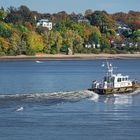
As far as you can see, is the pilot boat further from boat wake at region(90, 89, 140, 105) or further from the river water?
the river water

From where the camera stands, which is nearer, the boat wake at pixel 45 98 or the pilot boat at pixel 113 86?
the boat wake at pixel 45 98

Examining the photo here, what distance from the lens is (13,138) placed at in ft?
167

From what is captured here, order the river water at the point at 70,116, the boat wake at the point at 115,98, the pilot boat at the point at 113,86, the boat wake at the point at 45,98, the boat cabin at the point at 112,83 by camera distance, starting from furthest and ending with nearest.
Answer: the boat cabin at the point at 112,83 < the pilot boat at the point at 113,86 < the boat wake at the point at 115,98 < the boat wake at the point at 45,98 < the river water at the point at 70,116

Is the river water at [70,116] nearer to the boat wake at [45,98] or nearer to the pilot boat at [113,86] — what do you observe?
the boat wake at [45,98]

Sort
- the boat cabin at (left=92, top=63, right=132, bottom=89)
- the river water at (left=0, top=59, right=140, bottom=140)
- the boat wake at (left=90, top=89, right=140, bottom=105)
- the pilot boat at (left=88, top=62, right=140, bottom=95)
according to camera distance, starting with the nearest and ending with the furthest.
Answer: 1. the river water at (left=0, top=59, right=140, bottom=140)
2. the boat wake at (left=90, top=89, right=140, bottom=105)
3. the pilot boat at (left=88, top=62, right=140, bottom=95)
4. the boat cabin at (left=92, top=63, right=132, bottom=89)

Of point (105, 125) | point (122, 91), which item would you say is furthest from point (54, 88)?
point (105, 125)

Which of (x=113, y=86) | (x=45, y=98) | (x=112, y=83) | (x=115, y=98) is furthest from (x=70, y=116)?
(x=112, y=83)

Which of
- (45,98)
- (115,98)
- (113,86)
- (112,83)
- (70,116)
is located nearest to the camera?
(70,116)

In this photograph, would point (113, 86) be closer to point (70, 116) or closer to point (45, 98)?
point (45, 98)

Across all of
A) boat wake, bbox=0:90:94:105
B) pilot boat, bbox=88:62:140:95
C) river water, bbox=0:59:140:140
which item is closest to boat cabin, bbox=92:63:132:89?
pilot boat, bbox=88:62:140:95

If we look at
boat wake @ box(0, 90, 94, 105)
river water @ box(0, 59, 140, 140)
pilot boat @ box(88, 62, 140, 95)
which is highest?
pilot boat @ box(88, 62, 140, 95)

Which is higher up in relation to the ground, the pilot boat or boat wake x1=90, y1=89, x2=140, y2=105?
the pilot boat

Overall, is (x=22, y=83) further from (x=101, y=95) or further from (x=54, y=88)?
(x=101, y=95)

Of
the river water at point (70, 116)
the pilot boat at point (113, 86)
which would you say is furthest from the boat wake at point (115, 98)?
the pilot boat at point (113, 86)
